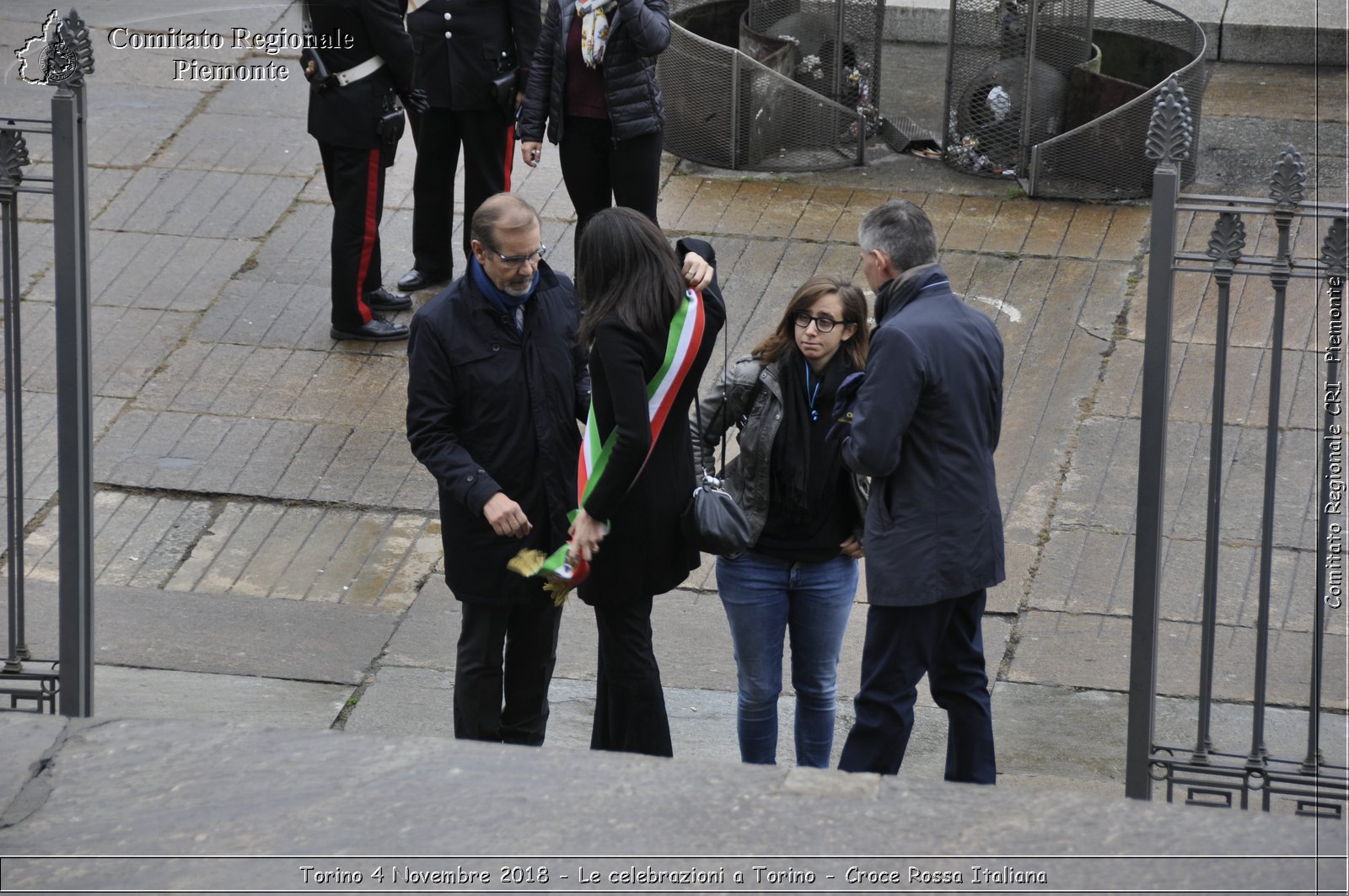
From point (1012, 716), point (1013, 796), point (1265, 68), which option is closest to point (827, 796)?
point (1013, 796)

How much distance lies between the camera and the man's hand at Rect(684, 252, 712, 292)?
4.53 m

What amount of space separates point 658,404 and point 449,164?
A: 4.00 meters

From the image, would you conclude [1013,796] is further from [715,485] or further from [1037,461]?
[1037,461]

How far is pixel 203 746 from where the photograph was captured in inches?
153

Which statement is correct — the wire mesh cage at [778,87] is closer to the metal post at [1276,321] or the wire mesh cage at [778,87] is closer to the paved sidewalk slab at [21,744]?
the metal post at [1276,321]

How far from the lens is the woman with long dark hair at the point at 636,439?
14.2ft

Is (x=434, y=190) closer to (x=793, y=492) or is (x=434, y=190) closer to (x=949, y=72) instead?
(x=949, y=72)

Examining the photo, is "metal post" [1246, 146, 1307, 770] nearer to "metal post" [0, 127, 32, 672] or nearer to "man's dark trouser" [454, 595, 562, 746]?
"man's dark trouser" [454, 595, 562, 746]

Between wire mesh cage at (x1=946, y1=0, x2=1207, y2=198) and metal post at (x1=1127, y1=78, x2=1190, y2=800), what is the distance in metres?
5.11

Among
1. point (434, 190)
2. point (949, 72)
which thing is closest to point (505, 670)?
point (434, 190)

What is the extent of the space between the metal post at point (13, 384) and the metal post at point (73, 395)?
95mm

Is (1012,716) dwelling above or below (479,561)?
below

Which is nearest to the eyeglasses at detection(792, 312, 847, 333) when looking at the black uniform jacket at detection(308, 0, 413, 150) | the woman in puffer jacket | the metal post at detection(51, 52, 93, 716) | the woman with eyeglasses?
the woman with eyeglasses

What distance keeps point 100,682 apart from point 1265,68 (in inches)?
328
